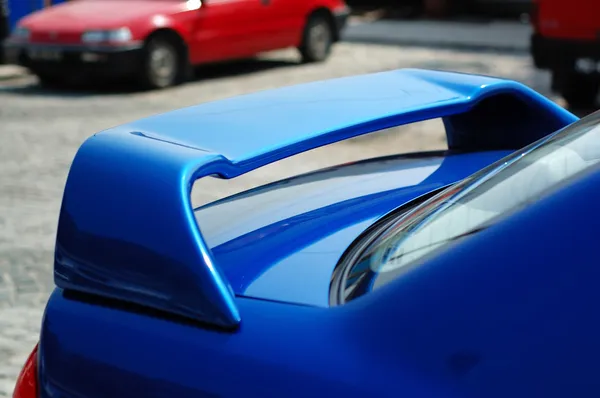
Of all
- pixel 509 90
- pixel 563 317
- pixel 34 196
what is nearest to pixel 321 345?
pixel 563 317

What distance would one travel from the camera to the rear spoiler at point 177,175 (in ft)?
5.64

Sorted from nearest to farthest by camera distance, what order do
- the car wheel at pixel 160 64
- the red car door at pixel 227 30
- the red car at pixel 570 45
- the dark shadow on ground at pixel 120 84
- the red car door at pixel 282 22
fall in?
the red car at pixel 570 45 < the car wheel at pixel 160 64 < the dark shadow on ground at pixel 120 84 < the red car door at pixel 227 30 < the red car door at pixel 282 22

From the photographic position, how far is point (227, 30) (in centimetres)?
1209

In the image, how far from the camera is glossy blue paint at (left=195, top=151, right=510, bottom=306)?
1856 mm

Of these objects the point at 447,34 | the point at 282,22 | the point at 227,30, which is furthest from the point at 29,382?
the point at 447,34

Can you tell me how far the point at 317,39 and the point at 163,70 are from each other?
2864 millimetres

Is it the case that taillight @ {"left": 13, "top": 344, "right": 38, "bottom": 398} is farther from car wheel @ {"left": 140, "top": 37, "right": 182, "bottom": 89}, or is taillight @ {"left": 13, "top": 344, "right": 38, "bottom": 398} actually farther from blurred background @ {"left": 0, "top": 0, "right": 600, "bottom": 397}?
car wheel @ {"left": 140, "top": 37, "right": 182, "bottom": 89}

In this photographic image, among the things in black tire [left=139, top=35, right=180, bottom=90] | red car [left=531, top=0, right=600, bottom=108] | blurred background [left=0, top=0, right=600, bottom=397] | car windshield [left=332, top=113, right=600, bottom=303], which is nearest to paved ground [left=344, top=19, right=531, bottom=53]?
blurred background [left=0, top=0, right=600, bottom=397]

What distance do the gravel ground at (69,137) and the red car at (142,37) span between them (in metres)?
0.29

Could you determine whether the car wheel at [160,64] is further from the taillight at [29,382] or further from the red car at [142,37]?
the taillight at [29,382]

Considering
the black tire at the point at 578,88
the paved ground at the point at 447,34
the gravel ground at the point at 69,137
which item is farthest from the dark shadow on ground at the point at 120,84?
the black tire at the point at 578,88

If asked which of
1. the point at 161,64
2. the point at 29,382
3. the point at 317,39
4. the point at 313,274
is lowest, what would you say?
the point at 317,39

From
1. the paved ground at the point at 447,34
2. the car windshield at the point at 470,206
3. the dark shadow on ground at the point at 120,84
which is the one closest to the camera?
the car windshield at the point at 470,206

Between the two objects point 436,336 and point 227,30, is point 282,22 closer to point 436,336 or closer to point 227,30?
point 227,30
